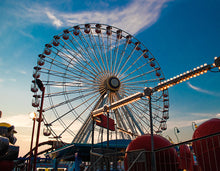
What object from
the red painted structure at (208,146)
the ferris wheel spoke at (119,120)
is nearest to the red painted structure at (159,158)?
the red painted structure at (208,146)

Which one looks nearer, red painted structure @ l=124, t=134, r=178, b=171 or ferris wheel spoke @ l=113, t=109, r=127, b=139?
red painted structure @ l=124, t=134, r=178, b=171

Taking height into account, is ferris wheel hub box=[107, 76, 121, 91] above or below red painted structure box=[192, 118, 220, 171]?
above

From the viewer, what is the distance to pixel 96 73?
71.2ft

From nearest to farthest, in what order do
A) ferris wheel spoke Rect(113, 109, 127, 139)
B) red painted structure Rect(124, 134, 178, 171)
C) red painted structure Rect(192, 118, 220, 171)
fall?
red painted structure Rect(192, 118, 220, 171) < red painted structure Rect(124, 134, 178, 171) < ferris wheel spoke Rect(113, 109, 127, 139)

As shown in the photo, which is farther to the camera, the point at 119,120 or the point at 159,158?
the point at 119,120

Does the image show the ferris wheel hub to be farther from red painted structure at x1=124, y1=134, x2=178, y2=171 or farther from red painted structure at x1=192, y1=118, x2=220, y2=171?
red painted structure at x1=192, y1=118, x2=220, y2=171

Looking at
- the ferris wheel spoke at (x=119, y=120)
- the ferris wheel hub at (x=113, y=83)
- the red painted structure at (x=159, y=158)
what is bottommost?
the red painted structure at (x=159, y=158)

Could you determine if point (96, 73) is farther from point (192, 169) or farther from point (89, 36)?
point (192, 169)

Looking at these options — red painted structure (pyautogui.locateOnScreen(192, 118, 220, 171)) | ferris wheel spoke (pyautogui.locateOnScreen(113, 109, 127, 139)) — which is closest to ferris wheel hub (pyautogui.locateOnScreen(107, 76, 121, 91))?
ferris wheel spoke (pyautogui.locateOnScreen(113, 109, 127, 139))

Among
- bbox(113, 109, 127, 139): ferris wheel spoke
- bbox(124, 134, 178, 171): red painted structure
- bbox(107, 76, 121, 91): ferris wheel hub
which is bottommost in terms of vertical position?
bbox(124, 134, 178, 171): red painted structure

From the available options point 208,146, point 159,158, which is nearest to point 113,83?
point 159,158

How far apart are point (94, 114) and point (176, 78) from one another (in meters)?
6.15

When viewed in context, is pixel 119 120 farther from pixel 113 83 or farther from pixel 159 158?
pixel 159 158

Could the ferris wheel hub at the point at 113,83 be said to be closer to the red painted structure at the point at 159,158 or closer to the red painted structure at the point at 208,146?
the red painted structure at the point at 159,158
